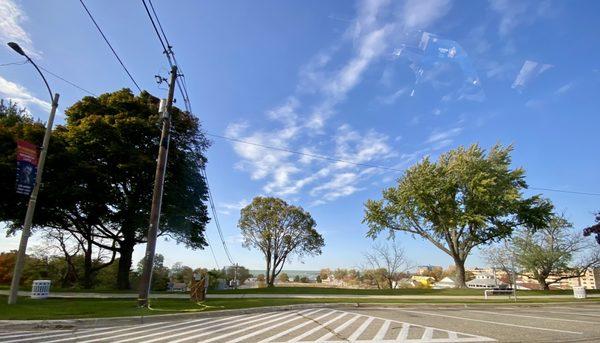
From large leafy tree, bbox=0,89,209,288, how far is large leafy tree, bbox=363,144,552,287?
19.3 metres

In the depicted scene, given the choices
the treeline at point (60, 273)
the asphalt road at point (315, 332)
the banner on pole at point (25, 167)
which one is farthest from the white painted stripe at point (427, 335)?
Result: the treeline at point (60, 273)

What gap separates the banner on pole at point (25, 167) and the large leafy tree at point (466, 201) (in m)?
27.9

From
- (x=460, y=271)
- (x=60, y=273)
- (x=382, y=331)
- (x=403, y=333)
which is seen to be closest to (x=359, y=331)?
(x=382, y=331)

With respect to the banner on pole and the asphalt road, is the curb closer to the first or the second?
the asphalt road

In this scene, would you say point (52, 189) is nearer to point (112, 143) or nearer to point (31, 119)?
point (112, 143)

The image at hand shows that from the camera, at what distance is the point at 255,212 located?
4212 cm

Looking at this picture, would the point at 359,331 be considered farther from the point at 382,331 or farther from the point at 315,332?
the point at 315,332

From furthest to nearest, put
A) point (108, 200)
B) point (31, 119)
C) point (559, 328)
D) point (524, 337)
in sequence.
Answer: point (31, 119) → point (108, 200) → point (559, 328) → point (524, 337)

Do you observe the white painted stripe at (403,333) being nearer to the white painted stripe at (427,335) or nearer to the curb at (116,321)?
the white painted stripe at (427,335)

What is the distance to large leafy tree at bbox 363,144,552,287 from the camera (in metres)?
29.4

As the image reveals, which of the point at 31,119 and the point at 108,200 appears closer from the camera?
the point at 108,200

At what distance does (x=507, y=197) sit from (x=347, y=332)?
25.9 meters

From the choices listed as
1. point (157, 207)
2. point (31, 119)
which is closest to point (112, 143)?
point (31, 119)

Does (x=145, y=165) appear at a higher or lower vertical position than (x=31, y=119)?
lower
